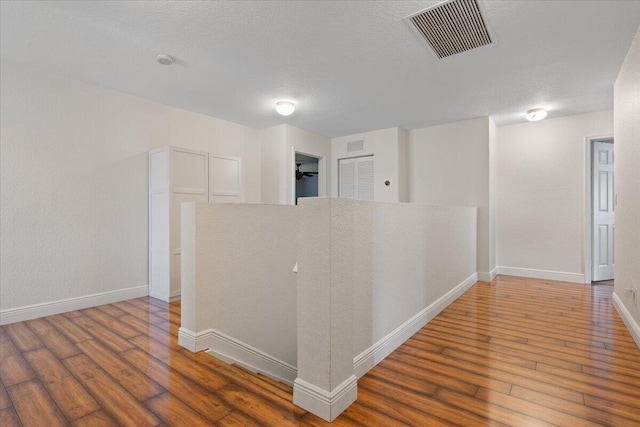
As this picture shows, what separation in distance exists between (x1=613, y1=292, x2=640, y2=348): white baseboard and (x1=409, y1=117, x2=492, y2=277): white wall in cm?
153

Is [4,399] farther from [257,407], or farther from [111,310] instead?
[111,310]

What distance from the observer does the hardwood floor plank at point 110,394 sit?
5.19 feet

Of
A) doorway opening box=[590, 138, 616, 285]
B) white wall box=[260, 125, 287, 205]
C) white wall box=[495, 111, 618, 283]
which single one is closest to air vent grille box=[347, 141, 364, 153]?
white wall box=[260, 125, 287, 205]

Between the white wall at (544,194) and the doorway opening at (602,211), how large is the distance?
0.18 metres

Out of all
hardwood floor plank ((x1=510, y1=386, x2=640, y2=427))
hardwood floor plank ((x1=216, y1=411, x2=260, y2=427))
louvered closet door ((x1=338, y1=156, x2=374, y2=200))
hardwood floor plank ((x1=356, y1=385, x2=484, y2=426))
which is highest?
louvered closet door ((x1=338, y1=156, x2=374, y2=200))

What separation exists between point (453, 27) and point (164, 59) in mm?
2556

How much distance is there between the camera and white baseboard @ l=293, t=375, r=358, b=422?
156 centimetres

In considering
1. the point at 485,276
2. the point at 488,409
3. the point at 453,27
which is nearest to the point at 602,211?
the point at 485,276

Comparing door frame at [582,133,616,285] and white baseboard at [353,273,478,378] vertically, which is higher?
door frame at [582,133,616,285]

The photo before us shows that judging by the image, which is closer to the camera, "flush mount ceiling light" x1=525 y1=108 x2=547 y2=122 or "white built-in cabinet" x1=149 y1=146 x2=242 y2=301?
"white built-in cabinet" x1=149 y1=146 x2=242 y2=301

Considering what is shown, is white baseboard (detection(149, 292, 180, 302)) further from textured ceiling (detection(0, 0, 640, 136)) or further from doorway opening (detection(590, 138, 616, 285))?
doorway opening (detection(590, 138, 616, 285))

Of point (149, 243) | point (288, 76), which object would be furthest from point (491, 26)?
point (149, 243)

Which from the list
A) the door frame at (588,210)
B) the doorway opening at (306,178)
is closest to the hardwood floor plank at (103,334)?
the doorway opening at (306,178)

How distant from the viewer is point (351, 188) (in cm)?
604
